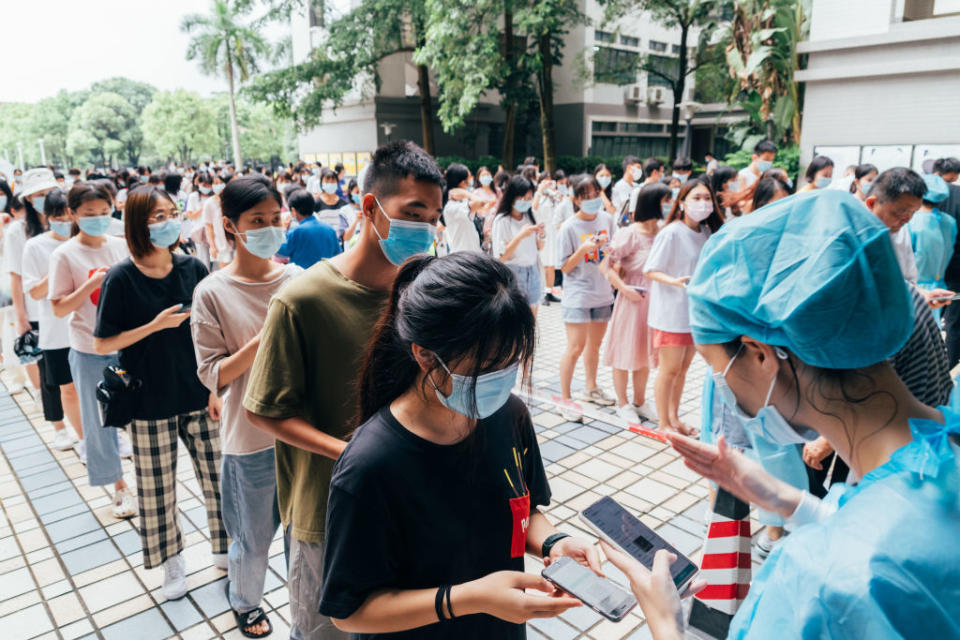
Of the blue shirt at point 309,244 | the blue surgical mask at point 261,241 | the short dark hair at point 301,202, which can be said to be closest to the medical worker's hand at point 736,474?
the blue surgical mask at point 261,241

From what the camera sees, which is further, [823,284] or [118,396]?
[118,396]

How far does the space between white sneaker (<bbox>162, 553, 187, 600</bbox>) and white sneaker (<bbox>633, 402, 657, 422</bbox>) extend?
148 inches

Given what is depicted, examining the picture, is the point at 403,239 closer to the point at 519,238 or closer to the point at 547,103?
the point at 519,238

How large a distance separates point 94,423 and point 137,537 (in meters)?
0.76

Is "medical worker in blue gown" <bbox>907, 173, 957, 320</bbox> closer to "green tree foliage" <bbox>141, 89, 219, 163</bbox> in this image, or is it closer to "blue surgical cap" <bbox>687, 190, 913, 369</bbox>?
"blue surgical cap" <bbox>687, 190, 913, 369</bbox>

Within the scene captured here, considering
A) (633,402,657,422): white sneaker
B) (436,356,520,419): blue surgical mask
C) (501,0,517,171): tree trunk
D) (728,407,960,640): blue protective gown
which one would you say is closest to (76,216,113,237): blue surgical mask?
(436,356,520,419): blue surgical mask

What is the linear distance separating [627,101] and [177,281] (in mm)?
30331

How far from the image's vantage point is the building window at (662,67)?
86.7 feet

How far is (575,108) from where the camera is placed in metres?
28.9

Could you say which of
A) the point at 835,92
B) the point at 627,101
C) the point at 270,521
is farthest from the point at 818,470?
the point at 627,101

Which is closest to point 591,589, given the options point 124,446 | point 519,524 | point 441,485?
point 519,524

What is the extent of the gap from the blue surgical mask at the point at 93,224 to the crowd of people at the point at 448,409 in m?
0.02

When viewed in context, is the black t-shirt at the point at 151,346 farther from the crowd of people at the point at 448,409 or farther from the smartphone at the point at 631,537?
Answer: the smartphone at the point at 631,537

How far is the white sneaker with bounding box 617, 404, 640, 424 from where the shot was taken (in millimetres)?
5293
